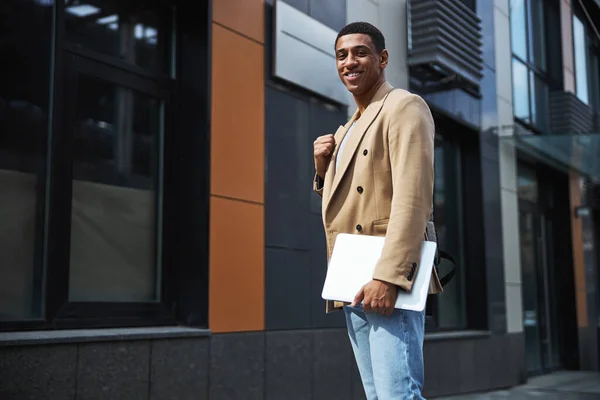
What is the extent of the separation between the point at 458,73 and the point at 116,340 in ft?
17.9

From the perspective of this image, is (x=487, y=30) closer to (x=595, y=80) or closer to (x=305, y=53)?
(x=305, y=53)

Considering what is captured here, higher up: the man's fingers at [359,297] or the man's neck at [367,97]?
the man's neck at [367,97]

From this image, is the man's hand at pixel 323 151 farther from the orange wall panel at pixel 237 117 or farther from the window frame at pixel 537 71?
the window frame at pixel 537 71

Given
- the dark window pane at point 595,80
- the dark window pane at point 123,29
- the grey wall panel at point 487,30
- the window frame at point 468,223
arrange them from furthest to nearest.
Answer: the dark window pane at point 595,80, the grey wall panel at point 487,30, the window frame at point 468,223, the dark window pane at point 123,29

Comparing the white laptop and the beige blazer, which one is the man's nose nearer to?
the beige blazer

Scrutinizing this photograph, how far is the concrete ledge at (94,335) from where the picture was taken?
4.01 m

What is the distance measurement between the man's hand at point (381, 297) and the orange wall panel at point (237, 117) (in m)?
3.15

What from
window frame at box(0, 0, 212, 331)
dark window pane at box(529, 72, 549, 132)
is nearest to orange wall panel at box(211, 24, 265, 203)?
window frame at box(0, 0, 212, 331)

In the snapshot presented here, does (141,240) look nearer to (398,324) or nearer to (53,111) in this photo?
(53,111)

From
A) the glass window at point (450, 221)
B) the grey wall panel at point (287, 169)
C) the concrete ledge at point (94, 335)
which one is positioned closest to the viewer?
the concrete ledge at point (94, 335)

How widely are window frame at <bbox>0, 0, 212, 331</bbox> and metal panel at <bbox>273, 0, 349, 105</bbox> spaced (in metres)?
0.86

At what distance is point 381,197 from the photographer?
2564 mm

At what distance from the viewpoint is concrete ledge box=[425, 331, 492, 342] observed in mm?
8039

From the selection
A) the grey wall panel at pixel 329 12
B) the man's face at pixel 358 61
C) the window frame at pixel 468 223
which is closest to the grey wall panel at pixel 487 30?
the window frame at pixel 468 223
